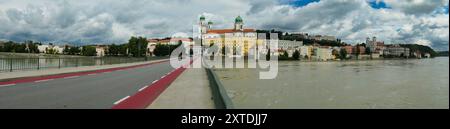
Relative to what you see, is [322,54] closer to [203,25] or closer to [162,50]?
[203,25]

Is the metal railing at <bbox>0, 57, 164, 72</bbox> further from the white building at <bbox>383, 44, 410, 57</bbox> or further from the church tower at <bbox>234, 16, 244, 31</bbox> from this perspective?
the white building at <bbox>383, 44, 410, 57</bbox>

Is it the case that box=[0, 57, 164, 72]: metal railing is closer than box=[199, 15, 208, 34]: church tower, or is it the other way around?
box=[0, 57, 164, 72]: metal railing

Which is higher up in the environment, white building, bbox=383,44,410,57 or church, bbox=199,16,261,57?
church, bbox=199,16,261,57

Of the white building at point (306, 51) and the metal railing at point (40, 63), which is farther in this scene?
the white building at point (306, 51)

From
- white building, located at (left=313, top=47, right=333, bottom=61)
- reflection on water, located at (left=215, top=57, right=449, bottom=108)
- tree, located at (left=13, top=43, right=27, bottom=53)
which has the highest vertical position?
tree, located at (left=13, top=43, right=27, bottom=53)

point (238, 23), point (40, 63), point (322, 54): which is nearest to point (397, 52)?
point (322, 54)

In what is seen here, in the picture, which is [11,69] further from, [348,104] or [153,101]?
[348,104]

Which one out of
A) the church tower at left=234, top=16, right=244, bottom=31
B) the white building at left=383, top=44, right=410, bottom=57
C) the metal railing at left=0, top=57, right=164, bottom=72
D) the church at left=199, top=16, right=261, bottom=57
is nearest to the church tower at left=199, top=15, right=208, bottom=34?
the church at left=199, top=16, right=261, bottom=57

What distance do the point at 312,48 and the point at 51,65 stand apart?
14537 cm

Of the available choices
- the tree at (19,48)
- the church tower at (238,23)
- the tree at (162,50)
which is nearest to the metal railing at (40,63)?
the tree at (162,50)

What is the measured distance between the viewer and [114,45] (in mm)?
129750

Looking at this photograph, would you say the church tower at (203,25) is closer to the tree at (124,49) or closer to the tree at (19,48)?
the tree at (124,49)

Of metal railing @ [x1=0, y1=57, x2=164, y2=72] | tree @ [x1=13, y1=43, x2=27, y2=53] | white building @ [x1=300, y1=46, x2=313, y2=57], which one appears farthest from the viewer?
white building @ [x1=300, y1=46, x2=313, y2=57]
